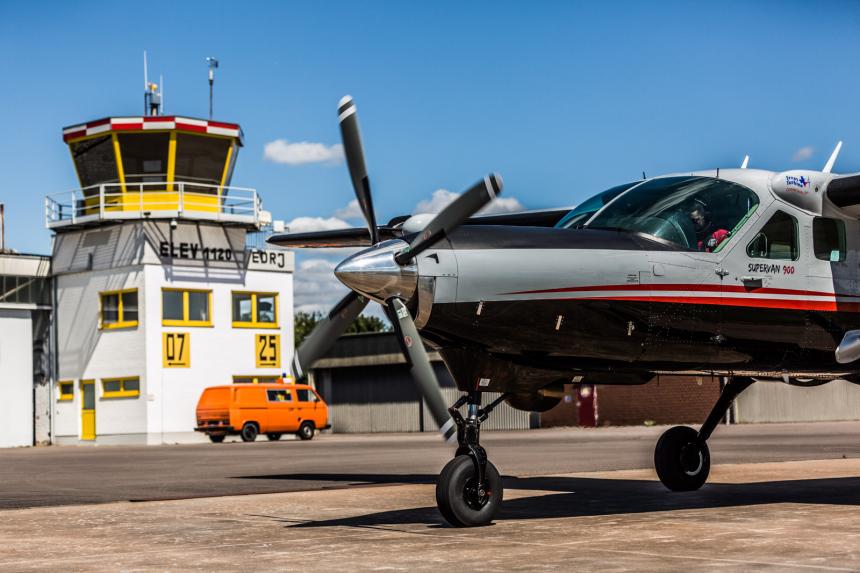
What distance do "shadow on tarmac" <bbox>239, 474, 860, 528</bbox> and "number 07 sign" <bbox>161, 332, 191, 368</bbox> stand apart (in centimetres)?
3314

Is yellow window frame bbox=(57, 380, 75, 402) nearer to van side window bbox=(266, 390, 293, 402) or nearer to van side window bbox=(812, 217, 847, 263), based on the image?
van side window bbox=(266, 390, 293, 402)

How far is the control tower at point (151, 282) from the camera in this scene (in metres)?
47.0

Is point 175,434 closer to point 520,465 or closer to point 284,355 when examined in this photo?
point 284,355

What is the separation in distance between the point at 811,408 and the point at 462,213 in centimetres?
4301

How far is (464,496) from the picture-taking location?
9.69 meters

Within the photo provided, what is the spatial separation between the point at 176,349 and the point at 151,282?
300 centimetres

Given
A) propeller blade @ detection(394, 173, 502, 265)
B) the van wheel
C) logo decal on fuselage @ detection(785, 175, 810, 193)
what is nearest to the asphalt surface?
logo decal on fuselage @ detection(785, 175, 810, 193)

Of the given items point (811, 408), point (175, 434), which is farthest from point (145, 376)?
point (811, 408)

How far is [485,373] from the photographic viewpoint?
1012 cm

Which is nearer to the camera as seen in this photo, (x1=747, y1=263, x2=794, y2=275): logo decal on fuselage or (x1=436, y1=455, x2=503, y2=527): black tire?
(x1=436, y1=455, x2=503, y2=527): black tire

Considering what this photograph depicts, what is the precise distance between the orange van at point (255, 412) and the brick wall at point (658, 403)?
13133mm

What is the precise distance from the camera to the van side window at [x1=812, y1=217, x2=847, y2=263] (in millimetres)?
11328

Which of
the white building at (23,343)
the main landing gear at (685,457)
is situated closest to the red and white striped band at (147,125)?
the white building at (23,343)

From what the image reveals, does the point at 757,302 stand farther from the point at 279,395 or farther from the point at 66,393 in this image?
the point at 66,393
